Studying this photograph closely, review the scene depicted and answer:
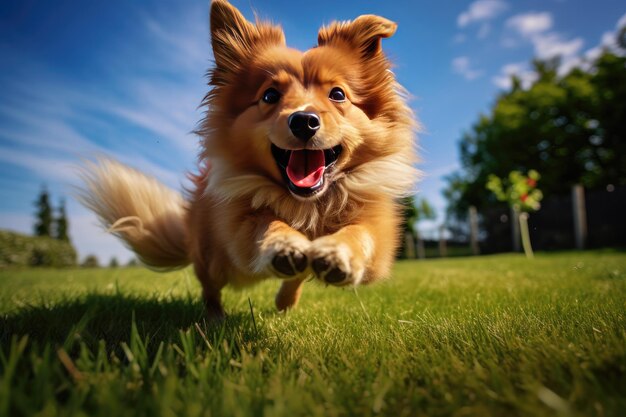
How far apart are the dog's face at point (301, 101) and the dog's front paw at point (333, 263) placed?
51 centimetres

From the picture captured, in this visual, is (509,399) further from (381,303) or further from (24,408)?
(381,303)

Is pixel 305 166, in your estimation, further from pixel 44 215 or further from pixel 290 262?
pixel 44 215

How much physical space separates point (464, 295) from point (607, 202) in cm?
1629

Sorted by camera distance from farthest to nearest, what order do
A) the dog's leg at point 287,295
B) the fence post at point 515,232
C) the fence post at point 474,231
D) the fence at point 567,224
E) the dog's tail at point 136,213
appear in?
the fence post at point 474,231, the fence post at point 515,232, the fence at point 567,224, the dog's tail at point 136,213, the dog's leg at point 287,295

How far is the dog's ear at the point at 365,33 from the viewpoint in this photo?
2699mm

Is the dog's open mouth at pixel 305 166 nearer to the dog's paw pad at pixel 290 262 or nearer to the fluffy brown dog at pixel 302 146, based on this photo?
the fluffy brown dog at pixel 302 146

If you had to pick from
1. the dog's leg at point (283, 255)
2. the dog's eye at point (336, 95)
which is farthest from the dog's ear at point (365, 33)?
the dog's leg at point (283, 255)

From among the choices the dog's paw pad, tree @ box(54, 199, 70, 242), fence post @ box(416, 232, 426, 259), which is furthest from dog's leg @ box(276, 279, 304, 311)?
tree @ box(54, 199, 70, 242)

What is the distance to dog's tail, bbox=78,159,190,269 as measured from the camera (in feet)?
12.5

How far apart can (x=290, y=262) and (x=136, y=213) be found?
268cm

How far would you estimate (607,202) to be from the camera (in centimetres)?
1598

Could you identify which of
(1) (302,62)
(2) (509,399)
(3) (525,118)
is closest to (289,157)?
(1) (302,62)

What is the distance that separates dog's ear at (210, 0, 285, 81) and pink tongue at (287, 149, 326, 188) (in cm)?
88

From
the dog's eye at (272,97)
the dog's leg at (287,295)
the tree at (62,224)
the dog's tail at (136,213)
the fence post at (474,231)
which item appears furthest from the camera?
the tree at (62,224)
